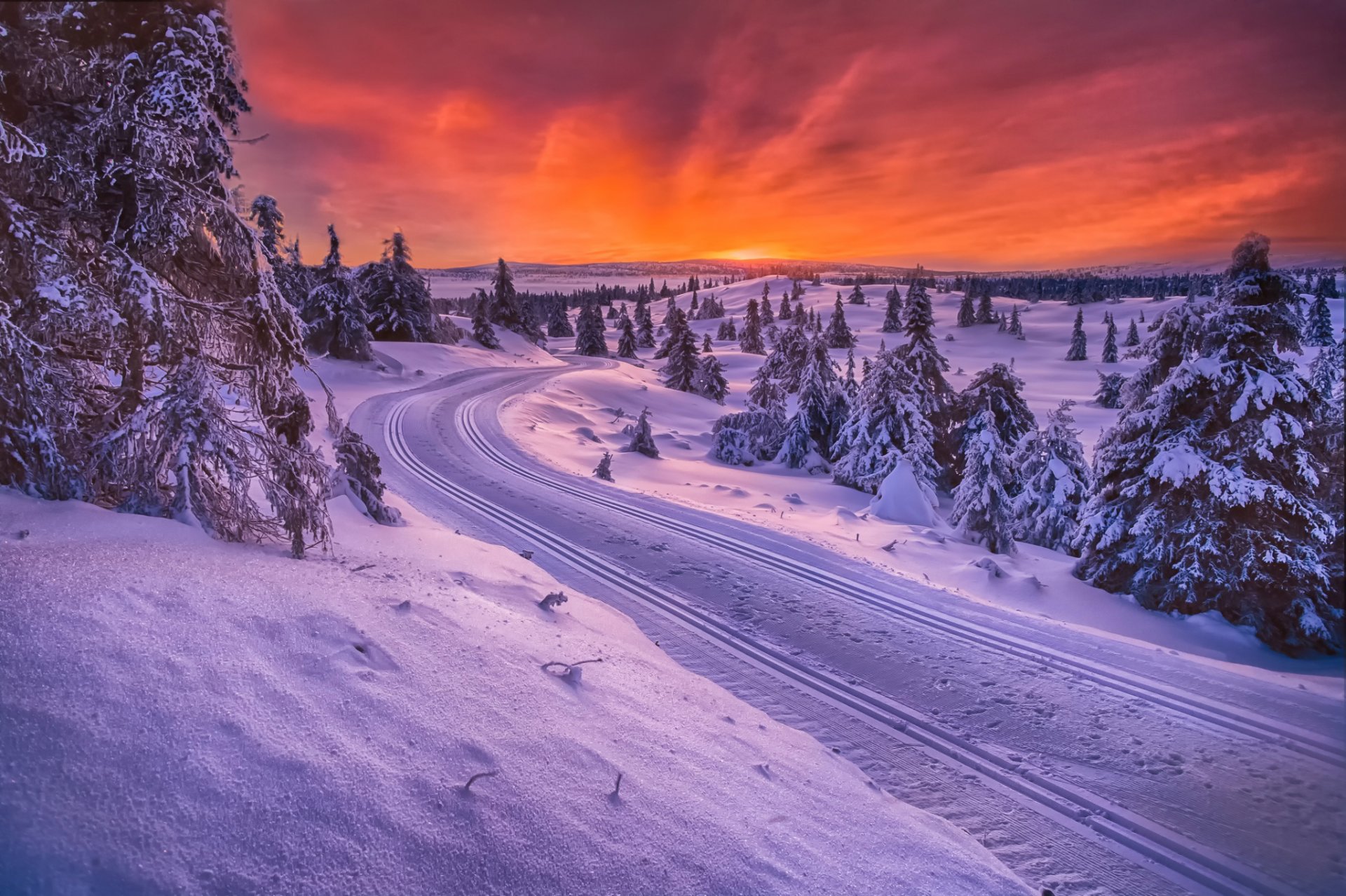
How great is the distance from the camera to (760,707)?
6.75 metres

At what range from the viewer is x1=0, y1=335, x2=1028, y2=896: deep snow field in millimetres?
2477

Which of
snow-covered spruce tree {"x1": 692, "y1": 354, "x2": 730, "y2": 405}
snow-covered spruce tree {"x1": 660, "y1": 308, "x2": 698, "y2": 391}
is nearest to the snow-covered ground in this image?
snow-covered spruce tree {"x1": 692, "y1": 354, "x2": 730, "y2": 405}

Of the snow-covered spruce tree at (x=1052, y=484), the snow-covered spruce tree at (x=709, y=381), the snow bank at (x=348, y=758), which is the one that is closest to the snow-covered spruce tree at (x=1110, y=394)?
the snow-covered spruce tree at (x=1052, y=484)

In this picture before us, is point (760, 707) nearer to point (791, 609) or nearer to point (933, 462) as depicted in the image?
point (791, 609)

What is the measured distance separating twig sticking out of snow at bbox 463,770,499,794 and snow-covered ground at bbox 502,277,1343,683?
12.9 feet

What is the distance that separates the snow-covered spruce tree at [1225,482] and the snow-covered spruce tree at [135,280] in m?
8.37

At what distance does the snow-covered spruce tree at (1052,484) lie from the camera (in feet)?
62.1

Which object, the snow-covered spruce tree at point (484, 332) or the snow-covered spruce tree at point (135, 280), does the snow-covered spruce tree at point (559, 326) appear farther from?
the snow-covered spruce tree at point (135, 280)

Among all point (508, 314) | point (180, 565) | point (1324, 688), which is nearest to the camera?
point (1324, 688)

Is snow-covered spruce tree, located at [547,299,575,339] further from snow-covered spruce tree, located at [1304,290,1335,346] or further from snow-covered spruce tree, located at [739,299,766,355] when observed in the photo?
snow-covered spruce tree, located at [1304,290,1335,346]

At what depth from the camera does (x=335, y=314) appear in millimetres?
36625

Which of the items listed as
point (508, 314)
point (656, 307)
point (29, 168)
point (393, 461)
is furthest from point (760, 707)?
point (656, 307)

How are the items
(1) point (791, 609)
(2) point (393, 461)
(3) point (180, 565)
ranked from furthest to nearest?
1. (2) point (393, 461)
2. (1) point (791, 609)
3. (3) point (180, 565)

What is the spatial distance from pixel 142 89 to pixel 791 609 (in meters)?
9.95
